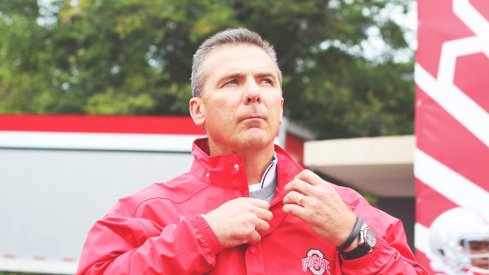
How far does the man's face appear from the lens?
203cm

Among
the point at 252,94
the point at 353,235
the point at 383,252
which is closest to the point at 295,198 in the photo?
the point at 353,235

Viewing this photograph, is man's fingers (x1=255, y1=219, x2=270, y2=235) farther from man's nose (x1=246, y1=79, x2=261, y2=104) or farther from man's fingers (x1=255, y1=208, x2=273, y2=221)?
man's nose (x1=246, y1=79, x2=261, y2=104)

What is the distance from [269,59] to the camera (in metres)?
2.19

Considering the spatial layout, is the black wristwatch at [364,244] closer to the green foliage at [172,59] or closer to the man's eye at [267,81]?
the man's eye at [267,81]

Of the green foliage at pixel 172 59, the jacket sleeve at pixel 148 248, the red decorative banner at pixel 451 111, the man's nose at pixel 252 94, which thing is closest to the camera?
the jacket sleeve at pixel 148 248

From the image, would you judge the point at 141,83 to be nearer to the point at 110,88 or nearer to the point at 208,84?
the point at 110,88

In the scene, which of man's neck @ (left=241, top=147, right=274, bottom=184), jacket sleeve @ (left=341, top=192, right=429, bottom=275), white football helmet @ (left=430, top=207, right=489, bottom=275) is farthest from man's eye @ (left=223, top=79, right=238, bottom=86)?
white football helmet @ (left=430, top=207, right=489, bottom=275)

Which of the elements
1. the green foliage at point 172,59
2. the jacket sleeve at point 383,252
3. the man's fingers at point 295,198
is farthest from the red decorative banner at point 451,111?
the green foliage at point 172,59

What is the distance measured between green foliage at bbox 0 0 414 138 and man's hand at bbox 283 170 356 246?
9.53 m

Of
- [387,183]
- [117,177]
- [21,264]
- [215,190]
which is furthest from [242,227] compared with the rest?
[387,183]

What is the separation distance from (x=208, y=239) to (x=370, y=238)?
454 mm

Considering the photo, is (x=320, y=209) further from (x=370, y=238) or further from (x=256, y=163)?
(x=256, y=163)

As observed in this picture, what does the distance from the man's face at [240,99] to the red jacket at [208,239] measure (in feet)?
0.25

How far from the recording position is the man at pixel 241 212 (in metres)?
1.79
